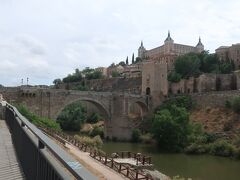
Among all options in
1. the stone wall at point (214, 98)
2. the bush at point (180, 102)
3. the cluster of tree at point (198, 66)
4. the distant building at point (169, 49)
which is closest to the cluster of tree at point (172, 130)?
the stone wall at point (214, 98)

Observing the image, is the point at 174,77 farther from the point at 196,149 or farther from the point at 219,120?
the point at 196,149

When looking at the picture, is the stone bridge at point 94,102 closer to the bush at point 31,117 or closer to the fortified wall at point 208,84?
the bush at point 31,117

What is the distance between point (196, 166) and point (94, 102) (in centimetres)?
2474

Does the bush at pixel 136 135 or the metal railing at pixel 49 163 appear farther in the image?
the bush at pixel 136 135

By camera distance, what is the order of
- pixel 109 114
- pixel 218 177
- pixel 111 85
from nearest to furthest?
pixel 218 177, pixel 109 114, pixel 111 85

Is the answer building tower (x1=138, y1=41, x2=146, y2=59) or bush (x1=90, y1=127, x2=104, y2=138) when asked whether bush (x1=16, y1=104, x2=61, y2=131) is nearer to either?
bush (x1=90, y1=127, x2=104, y2=138)

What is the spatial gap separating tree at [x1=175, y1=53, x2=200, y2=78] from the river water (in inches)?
1760

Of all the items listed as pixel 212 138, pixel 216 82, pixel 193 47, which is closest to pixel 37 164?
pixel 212 138

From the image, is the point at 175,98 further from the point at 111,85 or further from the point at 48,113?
the point at 111,85

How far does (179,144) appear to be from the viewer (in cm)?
4362

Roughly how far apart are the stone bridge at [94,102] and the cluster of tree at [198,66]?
968 inches

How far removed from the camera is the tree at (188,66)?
85375mm

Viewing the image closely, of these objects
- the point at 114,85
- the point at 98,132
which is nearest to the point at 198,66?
the point at 114,85

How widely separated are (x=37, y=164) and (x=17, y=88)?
42.3 m
